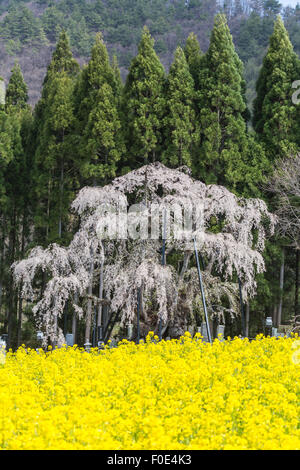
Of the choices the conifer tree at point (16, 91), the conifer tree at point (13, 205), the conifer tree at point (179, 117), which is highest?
the conifer tree at point (16, 91)

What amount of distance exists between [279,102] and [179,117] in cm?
267

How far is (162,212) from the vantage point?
1013cm

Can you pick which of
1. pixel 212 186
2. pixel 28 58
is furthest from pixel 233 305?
pixel 28 58

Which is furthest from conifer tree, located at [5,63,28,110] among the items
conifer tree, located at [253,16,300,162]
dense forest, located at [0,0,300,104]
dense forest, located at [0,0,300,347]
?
conifer tree, located at [253,16,300,162]

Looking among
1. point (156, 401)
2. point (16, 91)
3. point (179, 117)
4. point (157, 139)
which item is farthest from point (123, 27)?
point (156, 401)

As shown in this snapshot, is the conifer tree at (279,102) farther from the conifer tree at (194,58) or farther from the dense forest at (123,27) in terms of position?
the dense forest at (123,27)

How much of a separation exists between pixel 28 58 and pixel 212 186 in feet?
73.6

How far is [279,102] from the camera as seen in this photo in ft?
46.2

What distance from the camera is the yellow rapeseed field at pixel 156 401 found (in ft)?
11.7

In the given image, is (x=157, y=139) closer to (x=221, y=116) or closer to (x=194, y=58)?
(x=221, y=116)

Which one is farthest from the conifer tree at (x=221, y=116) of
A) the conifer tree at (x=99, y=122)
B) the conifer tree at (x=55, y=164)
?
the conifer tree at (x=55, y=164)

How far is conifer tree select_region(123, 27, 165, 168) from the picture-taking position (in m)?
13.6

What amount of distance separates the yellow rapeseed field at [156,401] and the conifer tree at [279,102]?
7470 millimetres
